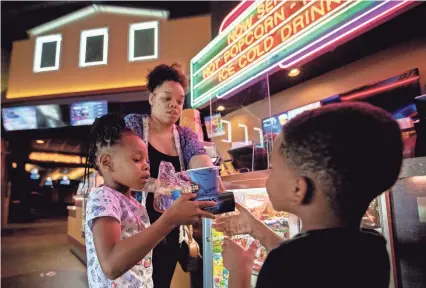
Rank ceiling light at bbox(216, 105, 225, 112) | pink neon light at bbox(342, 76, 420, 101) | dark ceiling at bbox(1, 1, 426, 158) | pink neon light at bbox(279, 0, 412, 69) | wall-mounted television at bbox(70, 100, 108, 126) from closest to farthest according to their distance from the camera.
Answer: pink neon light at bbox(279, 0, 412, 69), dark ceiling at bbox(1, 1, 426, 158), pink neon light at bbox(342, 76, 420, 101), ceiling light at bbox(216, 105, 225, 112), wall-mounted television at bbox(70, 100, 108, 126)

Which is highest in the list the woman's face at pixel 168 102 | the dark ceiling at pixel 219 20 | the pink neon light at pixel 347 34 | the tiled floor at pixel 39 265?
the dark ceiling at pixel 219 20

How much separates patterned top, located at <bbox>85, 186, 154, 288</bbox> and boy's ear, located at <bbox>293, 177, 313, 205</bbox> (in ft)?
1.82

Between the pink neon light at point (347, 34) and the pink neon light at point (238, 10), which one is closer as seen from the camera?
the pink neon light at point (347, 34)

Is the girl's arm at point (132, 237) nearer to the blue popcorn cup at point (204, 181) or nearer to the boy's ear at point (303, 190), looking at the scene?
the blue popcorn cup at point (204, 181)

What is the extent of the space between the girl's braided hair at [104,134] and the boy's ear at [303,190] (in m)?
0.65

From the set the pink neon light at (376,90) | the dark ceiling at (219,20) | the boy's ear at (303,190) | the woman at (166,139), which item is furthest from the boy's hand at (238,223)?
the pink neon light at (376,90)

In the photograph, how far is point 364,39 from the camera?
148 inches

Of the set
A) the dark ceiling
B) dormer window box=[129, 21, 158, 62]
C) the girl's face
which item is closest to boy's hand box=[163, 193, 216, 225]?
the girl's face

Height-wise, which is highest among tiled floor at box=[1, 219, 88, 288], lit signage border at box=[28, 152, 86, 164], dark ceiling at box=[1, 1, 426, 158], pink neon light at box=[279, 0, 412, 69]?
dark ceiling at box=[1, 1, 426, 158]

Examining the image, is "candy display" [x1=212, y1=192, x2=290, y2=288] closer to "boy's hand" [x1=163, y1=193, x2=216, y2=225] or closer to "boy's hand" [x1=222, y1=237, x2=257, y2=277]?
"boy's hand" [x1=222, y1=237, x2=257, y2=277]

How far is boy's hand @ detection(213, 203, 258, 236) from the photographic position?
1086mm

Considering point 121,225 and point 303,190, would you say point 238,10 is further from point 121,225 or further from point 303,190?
point 303,190

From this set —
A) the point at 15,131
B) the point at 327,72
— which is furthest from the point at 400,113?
the point at 15,131

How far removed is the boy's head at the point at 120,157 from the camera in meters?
1.07
